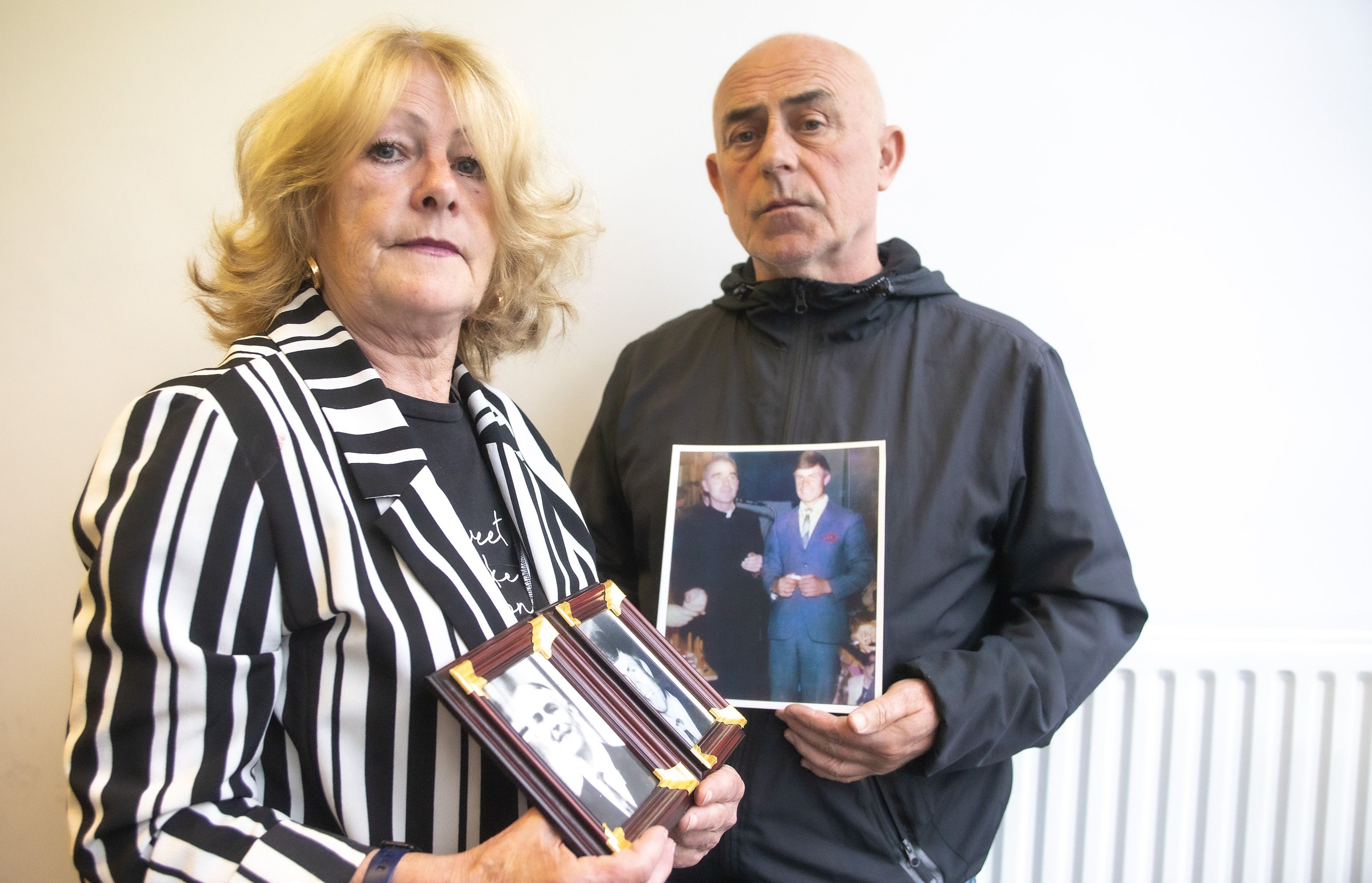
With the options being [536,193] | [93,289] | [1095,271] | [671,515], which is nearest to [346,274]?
[536,193]

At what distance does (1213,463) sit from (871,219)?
925 mm

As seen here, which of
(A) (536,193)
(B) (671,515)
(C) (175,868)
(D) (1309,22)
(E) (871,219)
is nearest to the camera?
(C) (175,868)

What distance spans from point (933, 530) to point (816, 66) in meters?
0.84

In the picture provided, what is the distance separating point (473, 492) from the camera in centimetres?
108

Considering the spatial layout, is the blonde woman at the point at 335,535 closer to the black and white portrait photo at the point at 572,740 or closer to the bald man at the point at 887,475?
the black and white portrait photo at the point at 572,740

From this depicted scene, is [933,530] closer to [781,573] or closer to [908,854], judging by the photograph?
[781,573]

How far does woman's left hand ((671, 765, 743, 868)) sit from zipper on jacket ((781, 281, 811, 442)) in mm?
573

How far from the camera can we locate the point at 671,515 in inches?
51.1

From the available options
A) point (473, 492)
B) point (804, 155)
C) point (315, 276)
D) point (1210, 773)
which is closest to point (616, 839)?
point (473, 492)

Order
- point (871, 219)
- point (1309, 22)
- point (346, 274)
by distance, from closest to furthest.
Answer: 1. point (346, 274)
2. point (871, 219)
3. point (1309, 22)

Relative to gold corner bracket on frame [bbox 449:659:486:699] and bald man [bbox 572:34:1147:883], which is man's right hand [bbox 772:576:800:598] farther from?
gold corner bracket on frame [bbox 449:659:486:699]

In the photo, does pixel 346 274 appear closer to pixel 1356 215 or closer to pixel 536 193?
pixel 536 193

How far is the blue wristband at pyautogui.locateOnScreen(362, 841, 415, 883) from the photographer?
72cm

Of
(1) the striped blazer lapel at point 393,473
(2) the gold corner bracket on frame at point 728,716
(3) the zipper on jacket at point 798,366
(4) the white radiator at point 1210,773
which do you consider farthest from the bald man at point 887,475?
(1) the striped blazer lapel at point 393,473
